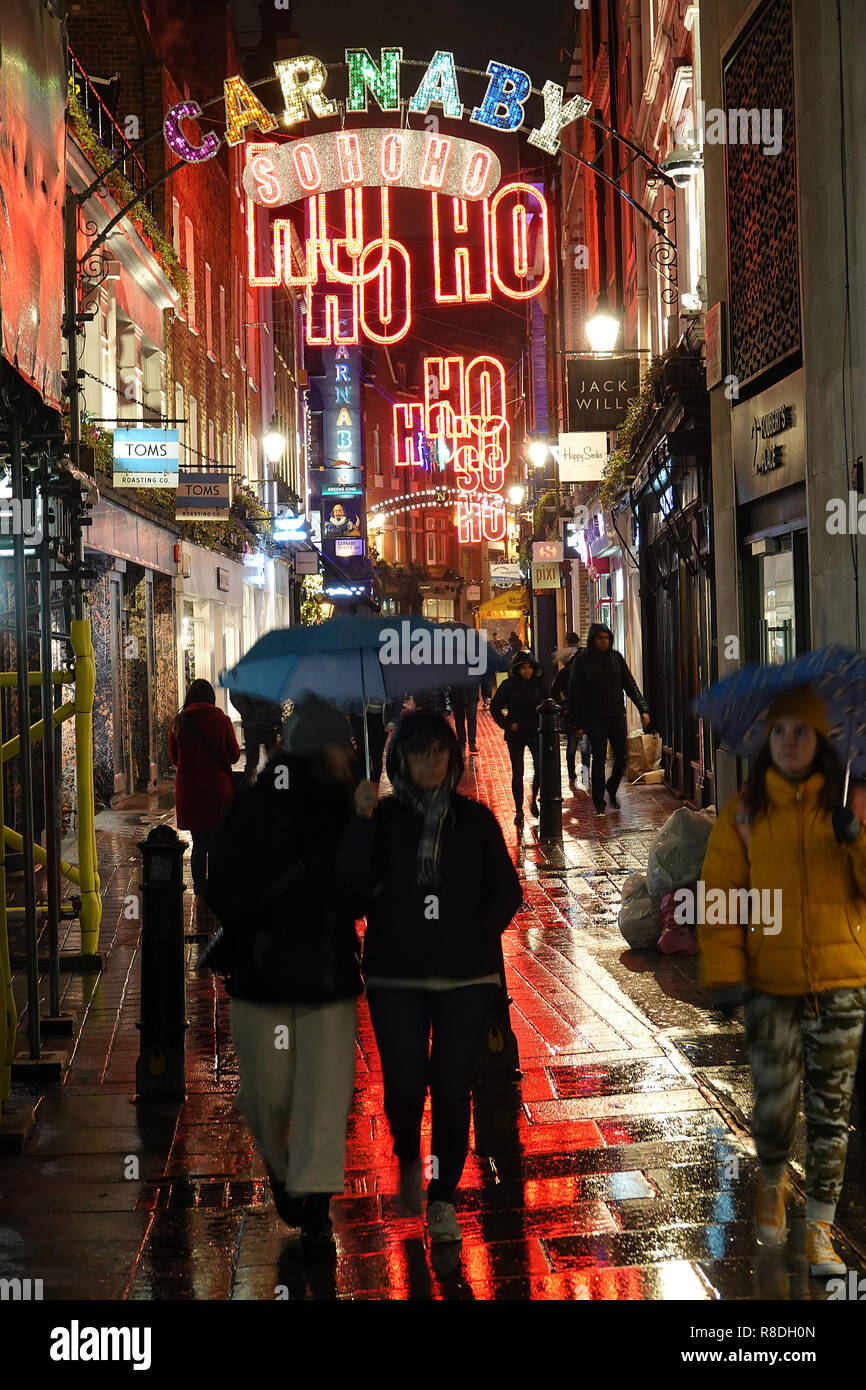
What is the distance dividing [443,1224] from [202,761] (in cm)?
578

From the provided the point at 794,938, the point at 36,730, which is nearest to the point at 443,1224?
the point at 794,938

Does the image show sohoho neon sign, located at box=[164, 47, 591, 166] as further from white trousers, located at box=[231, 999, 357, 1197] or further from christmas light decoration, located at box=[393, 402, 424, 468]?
christmas light decoration, located at box=[393, 402, 424, 468]

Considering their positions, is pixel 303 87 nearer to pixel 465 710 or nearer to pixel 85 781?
pixel 85 781

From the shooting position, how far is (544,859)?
43.0 ft

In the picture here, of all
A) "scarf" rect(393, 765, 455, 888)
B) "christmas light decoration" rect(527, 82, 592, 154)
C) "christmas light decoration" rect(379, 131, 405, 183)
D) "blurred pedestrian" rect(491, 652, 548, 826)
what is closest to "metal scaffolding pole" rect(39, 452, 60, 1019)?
"scarf" rect(393, 765, 455, 888)

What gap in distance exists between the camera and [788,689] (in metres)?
4.52

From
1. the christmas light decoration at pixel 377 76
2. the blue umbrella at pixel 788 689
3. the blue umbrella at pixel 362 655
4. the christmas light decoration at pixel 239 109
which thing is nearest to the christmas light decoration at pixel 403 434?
the christmas light decoration at pixel 377 76

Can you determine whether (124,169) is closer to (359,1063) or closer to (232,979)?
(359,1063)

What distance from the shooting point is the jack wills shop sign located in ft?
66.0

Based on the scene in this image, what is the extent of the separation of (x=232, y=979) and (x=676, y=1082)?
249cm

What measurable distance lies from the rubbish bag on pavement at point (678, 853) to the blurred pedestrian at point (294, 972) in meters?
4.54

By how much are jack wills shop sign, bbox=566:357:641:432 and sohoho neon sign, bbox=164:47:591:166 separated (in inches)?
196

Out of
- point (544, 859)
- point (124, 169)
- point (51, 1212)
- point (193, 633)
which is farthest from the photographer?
point (193, 633)

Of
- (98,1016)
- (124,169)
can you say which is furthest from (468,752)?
(98,1016)
